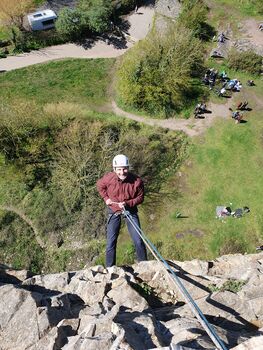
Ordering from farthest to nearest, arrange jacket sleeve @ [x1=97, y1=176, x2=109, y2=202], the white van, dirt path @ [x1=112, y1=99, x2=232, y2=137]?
the white van
dirt path @ [x1=112, y1=99, x2=232, y2=137]
jacket sleeve @ [x1=97, y1=176, x2=109, y2=202]

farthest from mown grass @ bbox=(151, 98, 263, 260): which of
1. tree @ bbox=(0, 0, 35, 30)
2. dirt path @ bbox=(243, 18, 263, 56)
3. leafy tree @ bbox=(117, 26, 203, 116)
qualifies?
tree @ bbox=(0, 0, 35, 30)

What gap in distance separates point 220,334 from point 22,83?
3201cm

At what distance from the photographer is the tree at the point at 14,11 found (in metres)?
38.7

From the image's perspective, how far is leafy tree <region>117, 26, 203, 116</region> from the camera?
33.9 meters

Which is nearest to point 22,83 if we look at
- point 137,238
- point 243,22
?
point 243,22

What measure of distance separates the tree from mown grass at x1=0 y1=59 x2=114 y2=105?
5.52 metres

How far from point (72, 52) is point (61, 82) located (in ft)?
14.9

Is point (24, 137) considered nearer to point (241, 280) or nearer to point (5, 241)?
point (5, 241)

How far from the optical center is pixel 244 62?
122ft

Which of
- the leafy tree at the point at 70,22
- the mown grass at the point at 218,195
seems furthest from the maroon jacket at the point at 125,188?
the leafy tree at the point at 70,22

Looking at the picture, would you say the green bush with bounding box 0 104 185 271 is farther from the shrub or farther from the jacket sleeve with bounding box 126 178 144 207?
the jacket sleeve with bounding box 126 178 144 207

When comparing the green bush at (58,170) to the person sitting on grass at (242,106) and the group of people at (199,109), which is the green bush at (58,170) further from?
the person sitting on grass at (242,106)

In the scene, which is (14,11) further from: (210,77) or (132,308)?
(132,308)

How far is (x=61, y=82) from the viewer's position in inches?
1460
